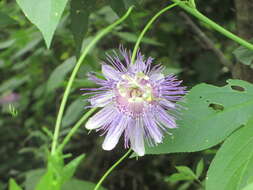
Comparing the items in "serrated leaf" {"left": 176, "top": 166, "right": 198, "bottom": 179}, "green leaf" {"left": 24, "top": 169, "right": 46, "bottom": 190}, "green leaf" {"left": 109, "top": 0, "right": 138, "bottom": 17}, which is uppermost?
"green leaf" {"left": 109, "top": 0, "right": 138, "bottom": 17}

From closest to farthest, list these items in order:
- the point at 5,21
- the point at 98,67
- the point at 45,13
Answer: the point at 45,13, the point at 5,21, the point at 98,67

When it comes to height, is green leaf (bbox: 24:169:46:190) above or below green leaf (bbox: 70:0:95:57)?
below

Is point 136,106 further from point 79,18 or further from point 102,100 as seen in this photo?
point 79,18

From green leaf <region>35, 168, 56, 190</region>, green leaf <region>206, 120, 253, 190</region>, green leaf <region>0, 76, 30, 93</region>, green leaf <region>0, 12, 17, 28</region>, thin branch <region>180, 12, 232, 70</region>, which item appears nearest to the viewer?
green leaf <region>35, 168, 56, 190</region>

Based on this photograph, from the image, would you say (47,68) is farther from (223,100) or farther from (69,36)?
(223,100)

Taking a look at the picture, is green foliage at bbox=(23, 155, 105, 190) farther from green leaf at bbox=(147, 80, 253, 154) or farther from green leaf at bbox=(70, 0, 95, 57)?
green leaf at bbox=(70, 0, 95, 57)

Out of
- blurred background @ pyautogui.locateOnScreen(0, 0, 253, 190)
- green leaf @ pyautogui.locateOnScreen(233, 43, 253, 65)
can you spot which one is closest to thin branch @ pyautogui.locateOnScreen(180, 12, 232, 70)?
blurred background @ pyautogui.locateOnScreen(0, 0, 253, 190)

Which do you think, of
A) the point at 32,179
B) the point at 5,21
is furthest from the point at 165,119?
the point at 32,179
